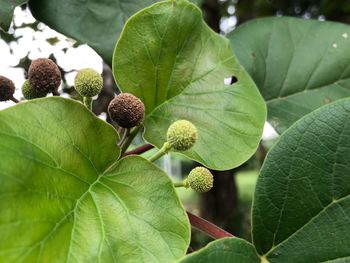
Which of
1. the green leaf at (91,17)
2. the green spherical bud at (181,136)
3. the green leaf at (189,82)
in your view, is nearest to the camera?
the green spherical bud at (181,136)

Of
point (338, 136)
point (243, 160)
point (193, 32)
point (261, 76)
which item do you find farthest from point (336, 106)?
point (261, 76)

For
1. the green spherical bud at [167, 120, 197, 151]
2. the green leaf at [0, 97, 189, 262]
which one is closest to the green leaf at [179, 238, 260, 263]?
the green leaf at [0, 97, 189, 262]

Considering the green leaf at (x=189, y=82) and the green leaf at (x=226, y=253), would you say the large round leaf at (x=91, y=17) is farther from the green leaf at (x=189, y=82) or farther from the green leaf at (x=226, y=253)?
the green leaf at (x=226, y=253)

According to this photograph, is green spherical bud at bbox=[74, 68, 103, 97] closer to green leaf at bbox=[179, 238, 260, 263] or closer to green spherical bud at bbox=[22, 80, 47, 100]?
green spherical bud at bbox=[22, 80, 47, 100]

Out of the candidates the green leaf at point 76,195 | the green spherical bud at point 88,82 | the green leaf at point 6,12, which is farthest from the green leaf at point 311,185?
the green leaf at point 6,12

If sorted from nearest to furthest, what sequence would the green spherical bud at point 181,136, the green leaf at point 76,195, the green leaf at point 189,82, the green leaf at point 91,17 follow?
1. the green leaf at point 76,195
2. the green spherical bud at point 181,136
3. the green leaf at point 189,82
4. the green leaf at point 91,17

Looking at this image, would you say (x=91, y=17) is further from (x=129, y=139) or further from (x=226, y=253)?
(x=226, y=253)

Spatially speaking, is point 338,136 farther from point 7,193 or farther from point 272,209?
point 7,193

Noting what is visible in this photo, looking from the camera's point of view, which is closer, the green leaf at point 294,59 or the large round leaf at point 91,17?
the large round leaf at point 91,17
